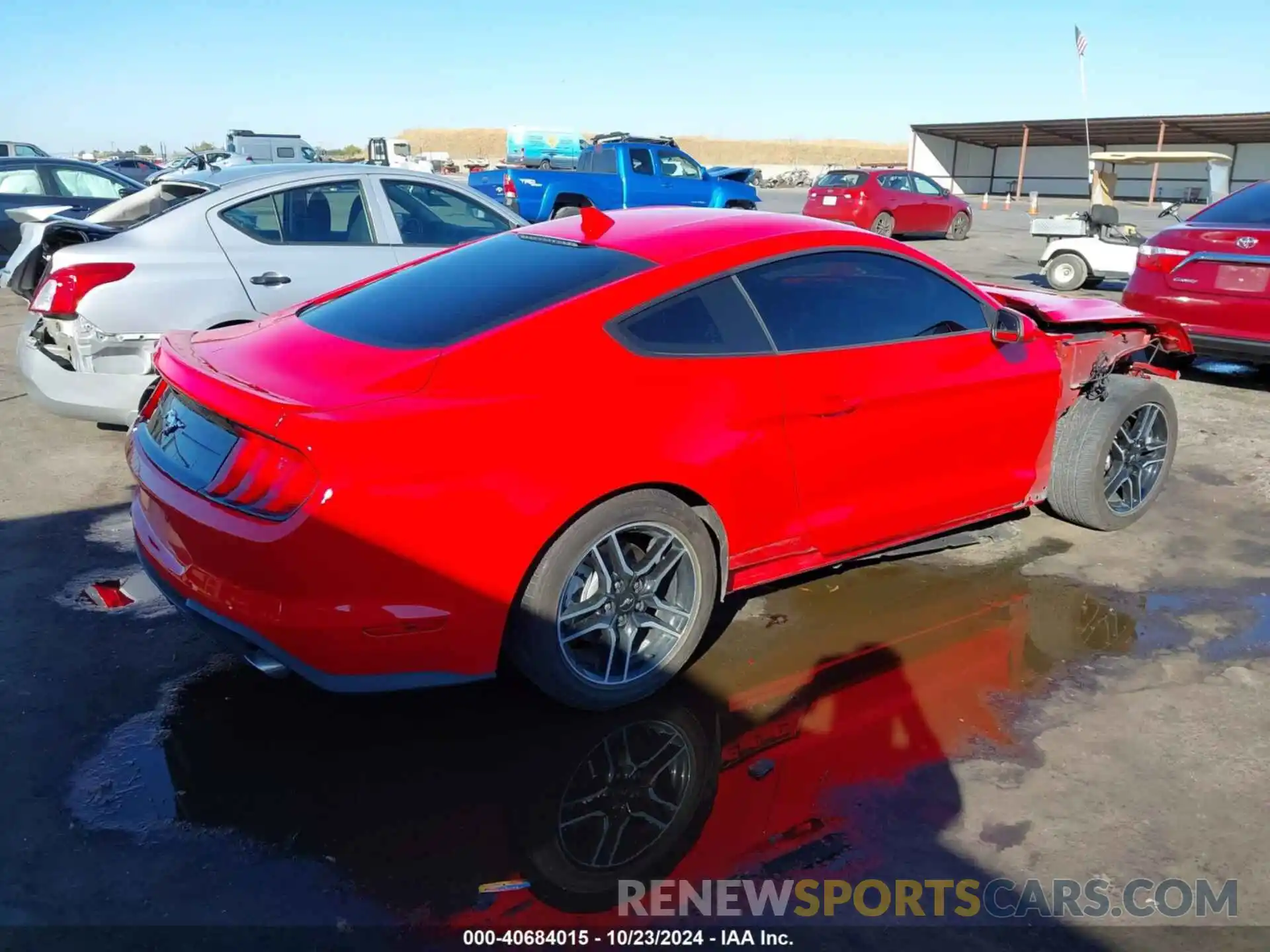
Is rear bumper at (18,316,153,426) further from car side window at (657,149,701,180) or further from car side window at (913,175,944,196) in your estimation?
car side window at (913,175,944,196)

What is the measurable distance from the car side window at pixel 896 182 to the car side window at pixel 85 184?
15088 mm

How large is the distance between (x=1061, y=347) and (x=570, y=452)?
273 cm

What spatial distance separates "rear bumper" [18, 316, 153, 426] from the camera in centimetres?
546

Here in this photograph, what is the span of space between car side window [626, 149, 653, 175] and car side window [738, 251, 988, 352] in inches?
547

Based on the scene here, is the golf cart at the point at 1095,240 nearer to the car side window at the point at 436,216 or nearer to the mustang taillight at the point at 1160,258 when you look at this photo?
the mustang taillight at the point at 1160,258

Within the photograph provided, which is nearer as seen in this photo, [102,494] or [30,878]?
[30,878]

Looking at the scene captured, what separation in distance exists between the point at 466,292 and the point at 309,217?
10.6ft

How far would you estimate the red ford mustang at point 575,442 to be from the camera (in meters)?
2.78

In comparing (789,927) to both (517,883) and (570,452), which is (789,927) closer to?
(517,883)

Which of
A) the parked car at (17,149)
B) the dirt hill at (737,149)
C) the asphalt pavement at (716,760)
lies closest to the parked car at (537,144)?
the parked car at (17,149)

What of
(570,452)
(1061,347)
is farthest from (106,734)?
(1061,347)

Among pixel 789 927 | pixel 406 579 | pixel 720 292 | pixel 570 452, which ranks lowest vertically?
pixel 789 927

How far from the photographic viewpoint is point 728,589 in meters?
3.55

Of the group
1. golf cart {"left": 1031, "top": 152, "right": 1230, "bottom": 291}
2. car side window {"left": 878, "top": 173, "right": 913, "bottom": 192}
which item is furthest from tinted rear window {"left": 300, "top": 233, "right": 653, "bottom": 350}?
car side window {"left": 878, "top": 173, "right": 913, "bottom": 192}
